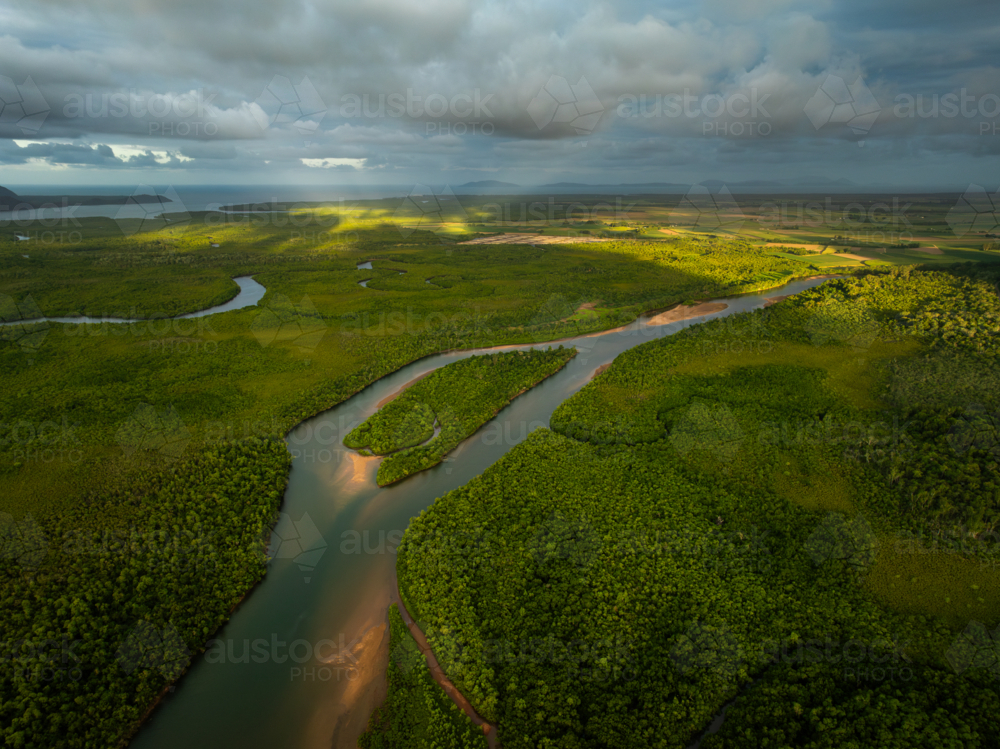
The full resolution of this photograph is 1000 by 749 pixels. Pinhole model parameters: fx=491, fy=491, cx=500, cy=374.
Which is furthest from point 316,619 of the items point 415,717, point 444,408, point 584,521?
point 444,408

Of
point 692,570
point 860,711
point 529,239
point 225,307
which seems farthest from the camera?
→ point 529,239

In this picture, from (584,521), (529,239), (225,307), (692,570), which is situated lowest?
(692,570)

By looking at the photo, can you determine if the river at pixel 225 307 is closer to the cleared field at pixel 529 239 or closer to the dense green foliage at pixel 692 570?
the dense green foliage at pixel 692 570

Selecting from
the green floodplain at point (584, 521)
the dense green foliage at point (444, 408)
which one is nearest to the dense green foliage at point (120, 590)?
the green floodplain at point (584, 521)

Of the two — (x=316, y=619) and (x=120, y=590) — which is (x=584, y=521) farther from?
(x=120, y=590)

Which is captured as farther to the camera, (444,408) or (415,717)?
(444,408)

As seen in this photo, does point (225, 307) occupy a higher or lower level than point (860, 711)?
higher

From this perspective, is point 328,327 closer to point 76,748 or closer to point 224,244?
point 76,748

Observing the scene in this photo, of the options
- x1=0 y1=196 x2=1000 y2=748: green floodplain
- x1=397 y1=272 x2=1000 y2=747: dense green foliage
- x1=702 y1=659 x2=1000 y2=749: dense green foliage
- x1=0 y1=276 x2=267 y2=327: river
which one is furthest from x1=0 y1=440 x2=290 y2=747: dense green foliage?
x1=0 y1=276 x2=267 y2=327: river
